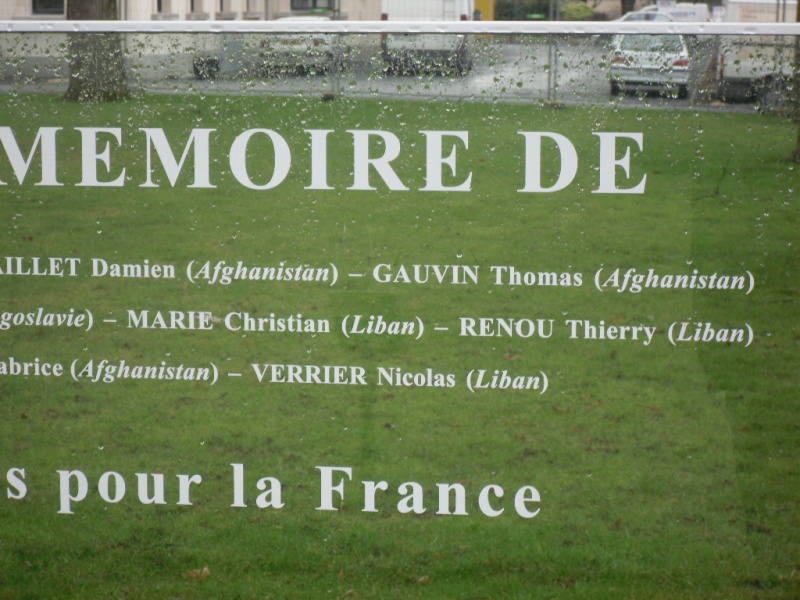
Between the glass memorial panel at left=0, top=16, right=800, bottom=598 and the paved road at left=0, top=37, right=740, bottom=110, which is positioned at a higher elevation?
the paved road at left=0, top=37, right=740, bottom=110

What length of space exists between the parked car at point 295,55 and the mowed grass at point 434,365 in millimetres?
123

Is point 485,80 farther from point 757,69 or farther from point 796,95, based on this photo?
point 796,95

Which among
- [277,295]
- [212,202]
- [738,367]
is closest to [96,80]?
[212,202]

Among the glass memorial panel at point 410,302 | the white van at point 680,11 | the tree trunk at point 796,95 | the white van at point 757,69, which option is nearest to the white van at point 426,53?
the glass memorial panel at point 410,302

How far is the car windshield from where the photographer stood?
11.6ft

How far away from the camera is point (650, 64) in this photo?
3.60 m

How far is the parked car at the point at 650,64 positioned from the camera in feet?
11.7

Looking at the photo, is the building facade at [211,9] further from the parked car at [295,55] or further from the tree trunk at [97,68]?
the parked car at [295,55]

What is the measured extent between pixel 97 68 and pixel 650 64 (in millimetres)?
1838

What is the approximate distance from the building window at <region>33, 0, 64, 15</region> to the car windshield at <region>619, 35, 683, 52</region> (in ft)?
101

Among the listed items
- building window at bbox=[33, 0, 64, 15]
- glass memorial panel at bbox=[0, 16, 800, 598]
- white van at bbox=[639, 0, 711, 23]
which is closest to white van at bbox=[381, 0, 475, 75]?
glass memorial panel at bbox=[0, 16, 800, 598]

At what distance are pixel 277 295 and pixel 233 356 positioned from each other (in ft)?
0.85

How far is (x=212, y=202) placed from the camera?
3.70 metres

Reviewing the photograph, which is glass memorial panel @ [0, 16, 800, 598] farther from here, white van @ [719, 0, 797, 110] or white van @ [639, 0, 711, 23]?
white van @ [639, 0, 711, 23]
